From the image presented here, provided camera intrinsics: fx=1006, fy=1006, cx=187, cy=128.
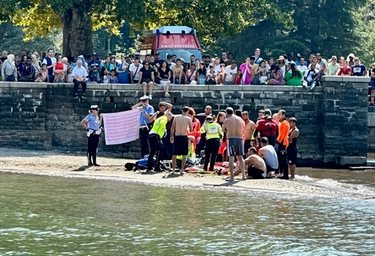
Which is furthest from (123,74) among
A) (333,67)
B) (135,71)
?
(333,67)

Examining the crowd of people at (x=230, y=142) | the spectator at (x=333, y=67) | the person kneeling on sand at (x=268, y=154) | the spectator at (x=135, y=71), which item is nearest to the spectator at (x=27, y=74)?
the spectator at (x=135, y=71)

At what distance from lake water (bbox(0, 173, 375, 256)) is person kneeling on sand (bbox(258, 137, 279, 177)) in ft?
6.25

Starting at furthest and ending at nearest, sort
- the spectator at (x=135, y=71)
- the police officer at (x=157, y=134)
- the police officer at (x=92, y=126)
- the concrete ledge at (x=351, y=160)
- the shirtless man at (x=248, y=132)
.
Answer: the concrete ledge at (x=351, y=160) < the spectator at (x=135, y=71) < the police officer at (x=92, y=126) < the shirtless man at (x=248, y=132) < the police officer at (x=157, y=134)

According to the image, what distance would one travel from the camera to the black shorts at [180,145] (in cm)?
2245

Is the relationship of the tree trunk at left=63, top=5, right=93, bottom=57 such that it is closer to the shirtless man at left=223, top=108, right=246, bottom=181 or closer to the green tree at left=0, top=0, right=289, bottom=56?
the green tree at left=0, top=0, right=289, bottom=56

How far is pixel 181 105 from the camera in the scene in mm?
29234

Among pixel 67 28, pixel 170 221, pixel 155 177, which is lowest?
pixel 170 221

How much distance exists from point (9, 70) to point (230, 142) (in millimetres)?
9423

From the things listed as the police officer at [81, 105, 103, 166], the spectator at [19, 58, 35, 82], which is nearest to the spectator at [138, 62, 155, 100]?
the spectator at [19, 58, 35, 82]

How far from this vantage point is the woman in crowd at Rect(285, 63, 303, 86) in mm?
29703

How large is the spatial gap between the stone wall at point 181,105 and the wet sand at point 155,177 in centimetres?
160

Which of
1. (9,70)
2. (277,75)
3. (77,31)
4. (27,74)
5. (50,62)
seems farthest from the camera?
(77,31)

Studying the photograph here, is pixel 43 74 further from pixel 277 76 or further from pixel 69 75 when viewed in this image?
pixel 277 76

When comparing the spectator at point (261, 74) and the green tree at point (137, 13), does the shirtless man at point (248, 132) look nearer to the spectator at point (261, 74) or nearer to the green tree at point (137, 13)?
the spectator at point (261, 74)
